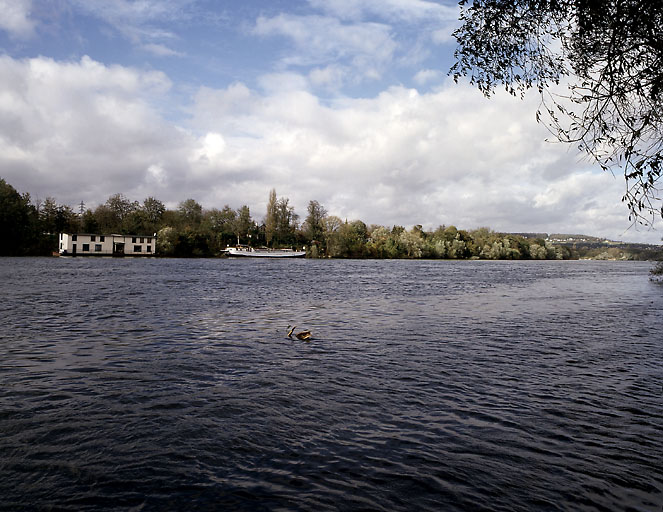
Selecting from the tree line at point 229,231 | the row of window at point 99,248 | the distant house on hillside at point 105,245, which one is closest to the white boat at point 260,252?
the tree line at point 229,231

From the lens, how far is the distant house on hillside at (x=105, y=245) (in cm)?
10844

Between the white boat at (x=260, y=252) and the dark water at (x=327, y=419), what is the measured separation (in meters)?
116

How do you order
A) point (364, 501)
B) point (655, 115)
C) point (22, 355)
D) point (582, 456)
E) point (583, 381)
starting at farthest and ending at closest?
point (22, 355) < point (583, 381) < point (655, 115) < point (582, 456) < point (364, 501)

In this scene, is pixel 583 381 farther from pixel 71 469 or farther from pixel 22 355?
pixel 22 355

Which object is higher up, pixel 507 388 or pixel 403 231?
pixel 403 231

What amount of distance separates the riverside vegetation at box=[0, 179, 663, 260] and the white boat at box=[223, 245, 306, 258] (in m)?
5.91

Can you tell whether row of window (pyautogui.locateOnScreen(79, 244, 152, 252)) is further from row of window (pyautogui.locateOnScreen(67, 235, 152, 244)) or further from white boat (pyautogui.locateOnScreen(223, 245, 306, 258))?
white boat (pyautogui.locateOnScreen(223, 245, 306, 258))

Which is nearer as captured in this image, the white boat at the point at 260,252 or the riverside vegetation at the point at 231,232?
the riverside vegetation at the point at 231,232

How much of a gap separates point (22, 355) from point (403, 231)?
164 m

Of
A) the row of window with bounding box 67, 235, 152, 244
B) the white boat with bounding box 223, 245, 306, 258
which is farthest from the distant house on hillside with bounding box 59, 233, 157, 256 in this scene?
the white boat with bounding box 223, 245, 306, 258

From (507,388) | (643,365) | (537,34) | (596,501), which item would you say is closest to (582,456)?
(596,501)

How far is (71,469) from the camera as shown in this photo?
6.93m

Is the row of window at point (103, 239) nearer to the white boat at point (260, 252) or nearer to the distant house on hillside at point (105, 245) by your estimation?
the distant house on hillside at point (105, 245)

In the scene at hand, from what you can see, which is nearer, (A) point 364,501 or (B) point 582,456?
(A) point 364,501
